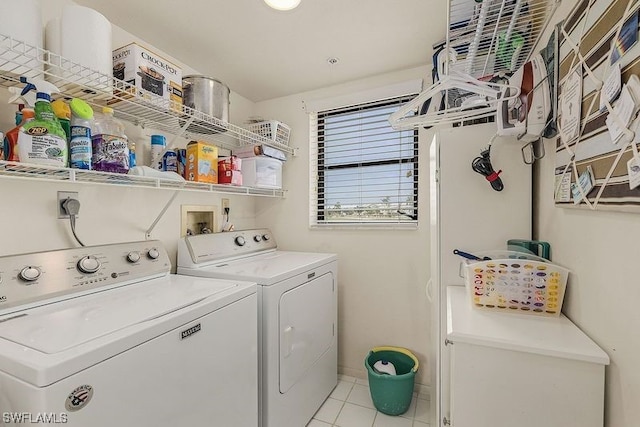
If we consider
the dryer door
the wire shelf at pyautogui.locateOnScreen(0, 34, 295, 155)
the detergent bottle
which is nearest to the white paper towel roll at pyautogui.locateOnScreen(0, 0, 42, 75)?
the wire shelf at pyautogui.locateOnScreen(0, 34, 295, 155)

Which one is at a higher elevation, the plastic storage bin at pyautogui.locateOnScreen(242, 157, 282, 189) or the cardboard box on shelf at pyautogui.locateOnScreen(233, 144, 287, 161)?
the cardboard box on shelf at pyautogui.locateOnScreen(233, 144, 287, 161)

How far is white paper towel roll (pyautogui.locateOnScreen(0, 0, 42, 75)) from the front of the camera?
970mm

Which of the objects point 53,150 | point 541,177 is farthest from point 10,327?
point 541,177

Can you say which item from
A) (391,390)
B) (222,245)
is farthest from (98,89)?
(391,390)

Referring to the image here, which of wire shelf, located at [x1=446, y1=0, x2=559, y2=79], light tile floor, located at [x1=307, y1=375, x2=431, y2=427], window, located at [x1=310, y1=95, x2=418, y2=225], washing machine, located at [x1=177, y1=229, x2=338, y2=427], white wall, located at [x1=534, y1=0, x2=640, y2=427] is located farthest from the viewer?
window, located at [x1=310, y1=95, x2=418, y2=225]

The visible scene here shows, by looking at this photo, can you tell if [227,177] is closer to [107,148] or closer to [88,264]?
→ [107,148]

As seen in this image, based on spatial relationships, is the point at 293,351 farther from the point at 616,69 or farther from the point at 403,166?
the point at 616,69

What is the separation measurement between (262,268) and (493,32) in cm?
163

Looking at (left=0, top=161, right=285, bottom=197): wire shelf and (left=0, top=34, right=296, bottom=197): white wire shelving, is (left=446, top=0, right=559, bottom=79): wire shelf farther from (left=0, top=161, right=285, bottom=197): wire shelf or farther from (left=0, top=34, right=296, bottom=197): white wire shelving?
(left=0, top=161, right=285, bottom=197): wire shelf

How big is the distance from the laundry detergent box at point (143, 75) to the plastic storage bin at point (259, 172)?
0.73m

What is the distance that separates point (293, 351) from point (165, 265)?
2.86ft

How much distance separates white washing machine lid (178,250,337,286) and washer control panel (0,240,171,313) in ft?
0.77

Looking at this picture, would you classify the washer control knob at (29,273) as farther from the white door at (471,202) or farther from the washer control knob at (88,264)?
the white door at (471,202)

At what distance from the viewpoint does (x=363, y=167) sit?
2.42m
